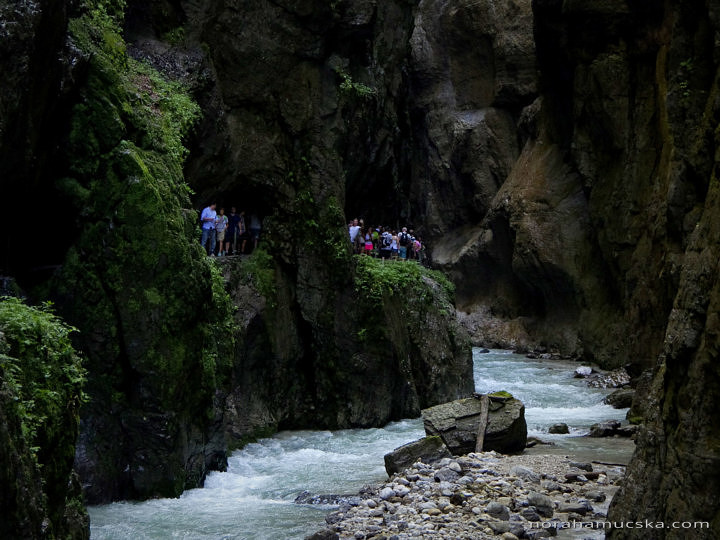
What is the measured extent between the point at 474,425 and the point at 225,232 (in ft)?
29.5

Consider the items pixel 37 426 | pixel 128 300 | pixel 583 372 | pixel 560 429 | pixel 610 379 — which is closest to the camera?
pixel 37 426

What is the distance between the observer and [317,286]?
66.6 ft

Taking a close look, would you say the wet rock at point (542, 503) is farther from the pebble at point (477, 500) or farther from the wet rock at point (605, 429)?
the wet rock at point (605, 429)

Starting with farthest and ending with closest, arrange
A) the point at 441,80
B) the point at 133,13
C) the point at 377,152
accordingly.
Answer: the point at 441,80
the point at 377,152
the point at 133,13

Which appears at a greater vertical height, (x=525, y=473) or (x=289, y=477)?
(x=525, y=473)

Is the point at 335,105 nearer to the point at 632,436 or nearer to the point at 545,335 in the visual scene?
the point at 632,436

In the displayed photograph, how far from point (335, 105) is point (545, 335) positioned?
17687 millimetres

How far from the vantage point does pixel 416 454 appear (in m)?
13.7

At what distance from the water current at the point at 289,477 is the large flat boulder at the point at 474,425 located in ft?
2.82

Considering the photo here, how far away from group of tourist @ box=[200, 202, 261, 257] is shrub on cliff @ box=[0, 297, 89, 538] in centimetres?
1098

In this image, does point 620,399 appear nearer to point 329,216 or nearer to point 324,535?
point 329,216

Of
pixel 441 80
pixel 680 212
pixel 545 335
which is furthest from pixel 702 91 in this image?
pixel 441 80

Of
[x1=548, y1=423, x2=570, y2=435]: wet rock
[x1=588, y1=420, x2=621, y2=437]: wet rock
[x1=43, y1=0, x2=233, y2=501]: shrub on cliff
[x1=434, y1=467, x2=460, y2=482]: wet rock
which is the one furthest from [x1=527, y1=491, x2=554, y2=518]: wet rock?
[x1=548, y1=423, x2=570, y2=435]: wet rock

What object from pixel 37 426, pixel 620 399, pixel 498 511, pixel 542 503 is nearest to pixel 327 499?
pixel 498 511
